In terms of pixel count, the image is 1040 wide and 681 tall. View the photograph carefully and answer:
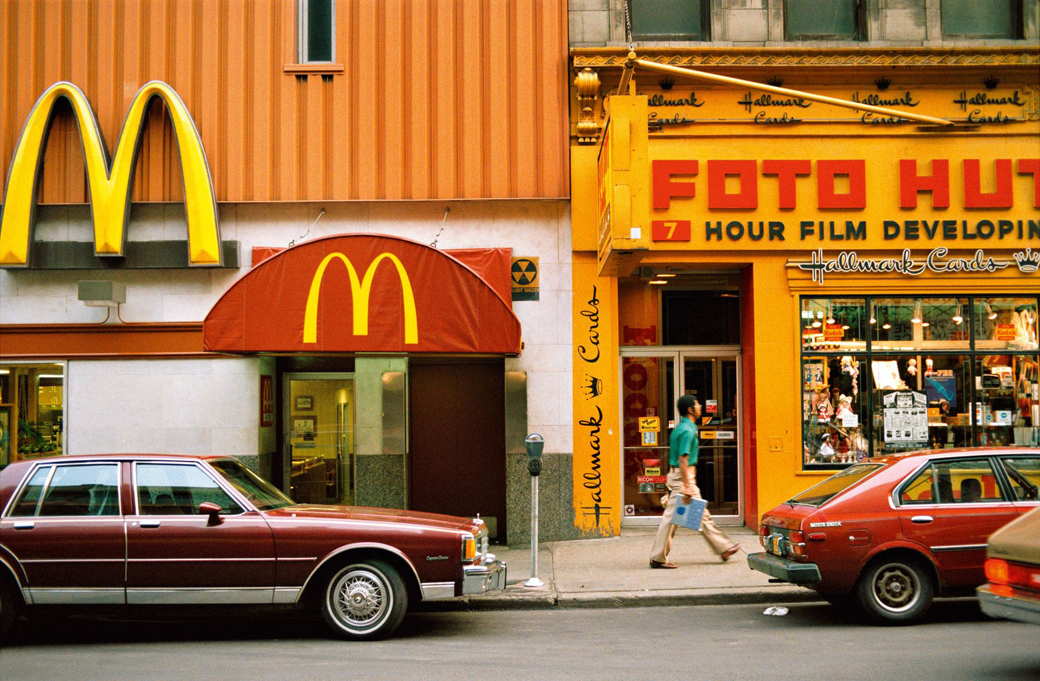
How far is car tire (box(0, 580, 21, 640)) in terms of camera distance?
7.65 m

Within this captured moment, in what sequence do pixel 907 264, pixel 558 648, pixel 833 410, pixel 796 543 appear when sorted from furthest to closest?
pixel 833 410, pixel 907 264, pixel 796 543, pixel 558 648

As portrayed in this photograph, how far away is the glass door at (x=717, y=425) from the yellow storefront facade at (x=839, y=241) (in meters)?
0.63

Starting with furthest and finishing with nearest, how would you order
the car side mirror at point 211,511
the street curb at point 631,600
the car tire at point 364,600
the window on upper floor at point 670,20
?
the window on upper floor at point 670,20
the street curb at point 631,600
the car tire at point 364,600
the car side mirror at point 211,511

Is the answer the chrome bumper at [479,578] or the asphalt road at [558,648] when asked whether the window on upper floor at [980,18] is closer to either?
the asphalt road at [558,648]

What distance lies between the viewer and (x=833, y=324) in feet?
41.9

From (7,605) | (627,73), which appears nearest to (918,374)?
(627,73)

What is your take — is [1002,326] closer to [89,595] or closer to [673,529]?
[673,529]

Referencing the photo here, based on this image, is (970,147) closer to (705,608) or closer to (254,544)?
(705,608)

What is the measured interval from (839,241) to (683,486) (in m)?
4.60

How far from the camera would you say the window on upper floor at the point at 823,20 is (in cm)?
1310

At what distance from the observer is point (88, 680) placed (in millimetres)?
6562

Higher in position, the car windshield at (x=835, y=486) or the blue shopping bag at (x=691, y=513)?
the car windshield at (x=835, y=486)

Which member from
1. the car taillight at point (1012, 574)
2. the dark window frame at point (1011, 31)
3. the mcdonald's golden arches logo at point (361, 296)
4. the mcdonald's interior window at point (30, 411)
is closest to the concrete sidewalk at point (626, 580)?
the car taillight at point (1012, 574)

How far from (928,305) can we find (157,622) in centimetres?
1063
